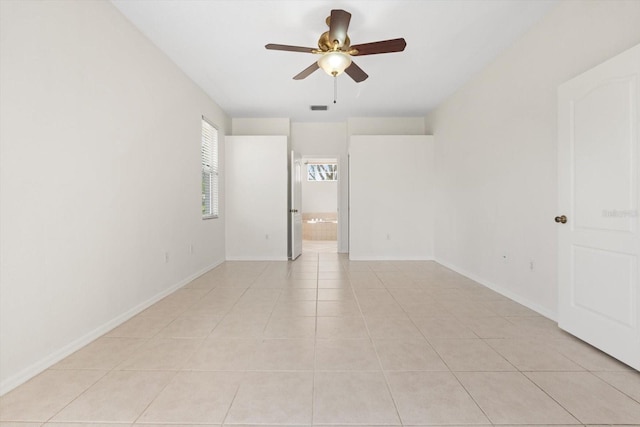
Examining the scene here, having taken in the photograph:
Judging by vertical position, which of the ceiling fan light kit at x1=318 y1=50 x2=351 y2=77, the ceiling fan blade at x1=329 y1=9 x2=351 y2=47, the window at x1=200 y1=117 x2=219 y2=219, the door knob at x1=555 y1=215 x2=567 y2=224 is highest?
the ceiling fan blade at x1=329 y1=9 x2=351 y2=47

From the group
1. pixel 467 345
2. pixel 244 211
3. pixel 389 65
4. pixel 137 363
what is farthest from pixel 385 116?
pixel 137 363

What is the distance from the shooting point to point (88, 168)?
2371 mm

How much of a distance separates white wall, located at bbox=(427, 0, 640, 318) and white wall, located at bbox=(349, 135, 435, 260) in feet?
3.64

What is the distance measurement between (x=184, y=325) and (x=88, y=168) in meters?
1.46

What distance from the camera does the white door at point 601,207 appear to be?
1.94 m

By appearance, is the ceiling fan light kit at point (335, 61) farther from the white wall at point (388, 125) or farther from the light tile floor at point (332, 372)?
the white wall at point (388, 125)

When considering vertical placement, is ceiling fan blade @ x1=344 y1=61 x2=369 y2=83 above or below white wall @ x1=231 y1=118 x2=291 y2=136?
below

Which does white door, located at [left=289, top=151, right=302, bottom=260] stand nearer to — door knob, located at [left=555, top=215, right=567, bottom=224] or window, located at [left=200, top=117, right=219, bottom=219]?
window, located at [left=200, top=117, right=219, bottom=219]

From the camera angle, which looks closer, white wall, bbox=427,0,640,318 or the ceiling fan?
white wall, bbox=427,0,640,318

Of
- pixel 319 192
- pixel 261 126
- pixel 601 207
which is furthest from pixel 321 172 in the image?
pixel 601 207

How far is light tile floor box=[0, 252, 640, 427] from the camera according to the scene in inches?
60.3

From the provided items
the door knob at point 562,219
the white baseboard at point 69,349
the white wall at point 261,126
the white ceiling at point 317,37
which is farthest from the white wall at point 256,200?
the door knob at point 562,219

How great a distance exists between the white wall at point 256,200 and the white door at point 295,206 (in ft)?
0.57

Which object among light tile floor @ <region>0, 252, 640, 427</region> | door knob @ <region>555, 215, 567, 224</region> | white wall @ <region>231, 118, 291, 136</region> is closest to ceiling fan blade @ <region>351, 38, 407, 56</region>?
door knob @ <region>555, 215, 567, 224</region>
